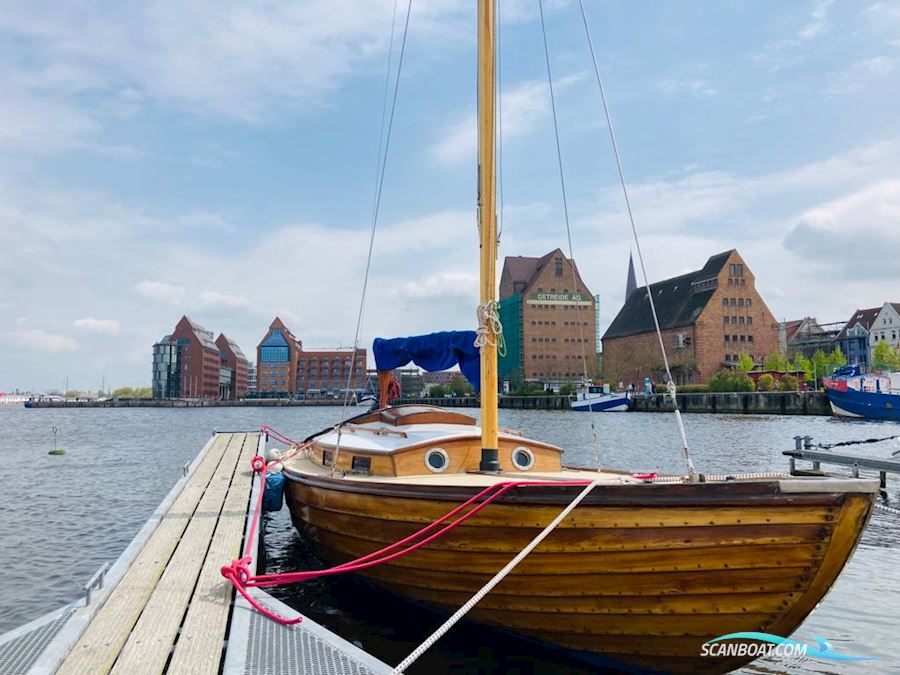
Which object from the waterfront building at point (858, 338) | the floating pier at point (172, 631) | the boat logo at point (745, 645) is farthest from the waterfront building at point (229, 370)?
the boat logo at point (745, 645)

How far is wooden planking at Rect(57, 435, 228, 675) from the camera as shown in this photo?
4.70 meters

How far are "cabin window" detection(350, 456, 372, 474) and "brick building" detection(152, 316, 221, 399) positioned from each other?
156 metres

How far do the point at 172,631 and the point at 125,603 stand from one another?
86 cm

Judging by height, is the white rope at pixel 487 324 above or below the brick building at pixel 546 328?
below

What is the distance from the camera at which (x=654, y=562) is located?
559 centimetres

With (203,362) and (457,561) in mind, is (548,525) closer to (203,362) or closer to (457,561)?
(457,561)

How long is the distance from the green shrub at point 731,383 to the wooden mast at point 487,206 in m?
70.5

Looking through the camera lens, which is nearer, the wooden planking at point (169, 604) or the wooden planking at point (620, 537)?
the wooden planking at point (169, 604)

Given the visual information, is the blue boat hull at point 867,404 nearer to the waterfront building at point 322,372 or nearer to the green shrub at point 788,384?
the green shrub at point 788,384

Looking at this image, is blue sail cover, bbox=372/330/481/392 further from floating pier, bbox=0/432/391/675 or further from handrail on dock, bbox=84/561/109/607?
handrail on dock, bbox=84/561/109/607

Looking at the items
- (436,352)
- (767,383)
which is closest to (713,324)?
(767,383)

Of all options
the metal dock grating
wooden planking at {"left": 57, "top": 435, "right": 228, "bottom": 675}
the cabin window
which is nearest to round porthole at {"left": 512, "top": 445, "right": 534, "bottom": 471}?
→ the cabin window

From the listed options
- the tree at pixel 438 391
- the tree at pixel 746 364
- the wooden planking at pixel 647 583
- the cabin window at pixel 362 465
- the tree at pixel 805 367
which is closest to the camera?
the wooden planking at pixel 647 583

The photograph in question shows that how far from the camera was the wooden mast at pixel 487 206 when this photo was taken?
827cm
